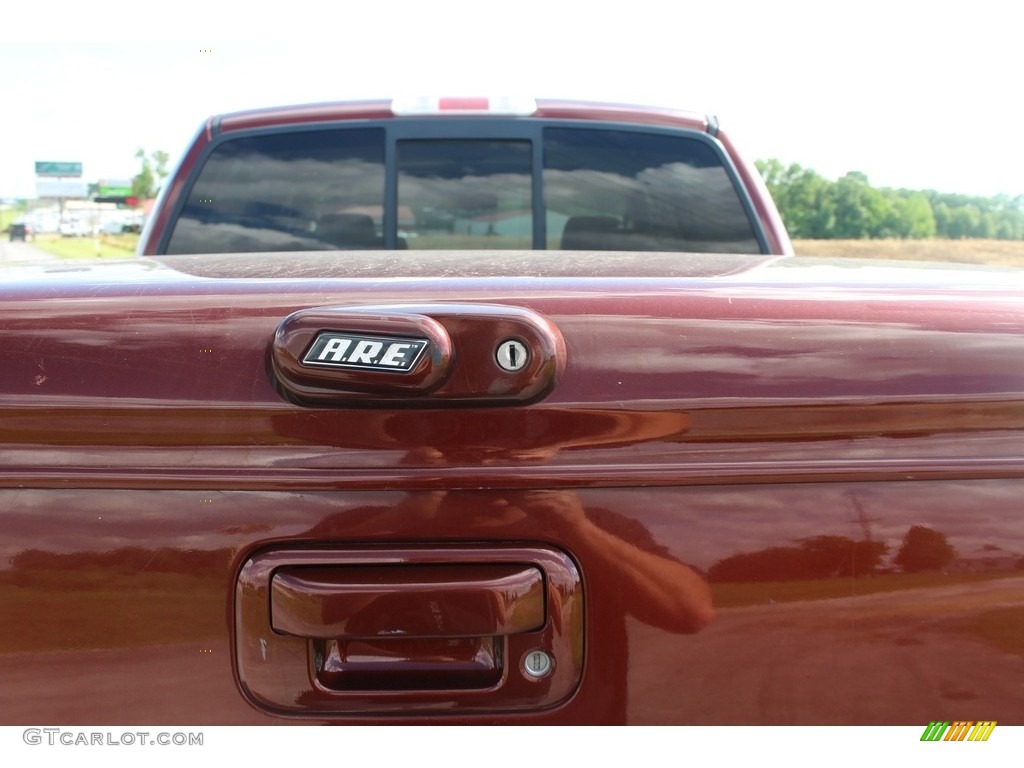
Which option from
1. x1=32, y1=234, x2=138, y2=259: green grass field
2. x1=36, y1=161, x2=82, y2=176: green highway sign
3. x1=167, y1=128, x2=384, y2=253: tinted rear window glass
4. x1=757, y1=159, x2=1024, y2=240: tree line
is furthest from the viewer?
x1=36, y1=161, x2=82, y2=176: green highway sign

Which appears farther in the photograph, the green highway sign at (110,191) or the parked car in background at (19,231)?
the parked car in background at (19,231)

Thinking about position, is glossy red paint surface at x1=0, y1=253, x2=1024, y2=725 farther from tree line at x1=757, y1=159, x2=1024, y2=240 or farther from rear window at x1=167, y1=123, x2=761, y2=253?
tree line at x1=757, y1=159, x2=1024, y2=240

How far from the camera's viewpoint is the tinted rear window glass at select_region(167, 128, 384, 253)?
3.40m

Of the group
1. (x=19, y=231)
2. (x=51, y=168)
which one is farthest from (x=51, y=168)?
(x=19, y=231)

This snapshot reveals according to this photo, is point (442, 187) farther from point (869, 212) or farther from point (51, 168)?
point (51, 168)

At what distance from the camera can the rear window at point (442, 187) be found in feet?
11.2

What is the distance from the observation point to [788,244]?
135 inches

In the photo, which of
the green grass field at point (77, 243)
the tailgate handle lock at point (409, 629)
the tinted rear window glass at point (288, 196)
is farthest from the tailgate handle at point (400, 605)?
the green grass field at point (77, 243)

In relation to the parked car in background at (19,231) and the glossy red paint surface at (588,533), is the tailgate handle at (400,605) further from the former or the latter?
the parked car in background at (19,231)

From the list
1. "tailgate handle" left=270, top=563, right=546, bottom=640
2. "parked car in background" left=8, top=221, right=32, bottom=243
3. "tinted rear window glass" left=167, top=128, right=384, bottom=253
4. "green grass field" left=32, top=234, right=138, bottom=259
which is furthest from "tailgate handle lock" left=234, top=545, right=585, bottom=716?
"parked car in background" left=8, top=221, right=32, bottom=243

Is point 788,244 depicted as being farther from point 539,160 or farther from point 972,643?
point 972,643

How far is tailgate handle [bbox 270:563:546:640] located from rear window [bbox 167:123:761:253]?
2.45m

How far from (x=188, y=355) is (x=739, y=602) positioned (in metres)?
0.74

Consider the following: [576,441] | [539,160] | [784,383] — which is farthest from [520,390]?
[539,160]
